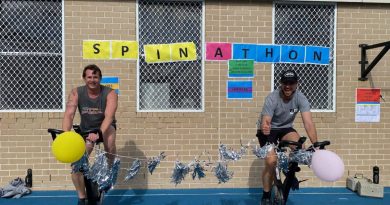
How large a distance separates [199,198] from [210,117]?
1213 millimetres

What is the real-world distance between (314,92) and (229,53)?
150 centimetres

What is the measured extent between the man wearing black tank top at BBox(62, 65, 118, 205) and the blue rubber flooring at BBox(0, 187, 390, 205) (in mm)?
1135

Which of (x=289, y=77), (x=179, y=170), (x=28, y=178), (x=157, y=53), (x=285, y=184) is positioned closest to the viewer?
(x=179, y=170)

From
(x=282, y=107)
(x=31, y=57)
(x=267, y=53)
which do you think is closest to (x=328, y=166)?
(x=282, y=107)

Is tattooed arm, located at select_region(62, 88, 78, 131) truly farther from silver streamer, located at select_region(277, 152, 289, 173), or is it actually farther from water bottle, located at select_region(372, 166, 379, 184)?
water bottle, located at select_region(372, 166, 379, 184)

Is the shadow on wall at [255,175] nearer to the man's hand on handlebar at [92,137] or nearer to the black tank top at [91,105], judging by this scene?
the black tank top at [91,105]

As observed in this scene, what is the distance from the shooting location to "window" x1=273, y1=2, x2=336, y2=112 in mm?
6430

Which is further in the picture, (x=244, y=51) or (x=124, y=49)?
(x=244, y=51)

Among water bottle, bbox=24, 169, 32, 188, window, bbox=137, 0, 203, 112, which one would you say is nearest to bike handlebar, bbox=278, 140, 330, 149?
window, bbox=137, 0, 203, 112

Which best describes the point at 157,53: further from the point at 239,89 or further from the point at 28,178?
the point at 28,178

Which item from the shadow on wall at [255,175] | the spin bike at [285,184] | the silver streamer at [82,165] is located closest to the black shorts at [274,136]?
the spin bike at [285,184]

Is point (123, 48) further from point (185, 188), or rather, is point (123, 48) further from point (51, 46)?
point (185, 188)

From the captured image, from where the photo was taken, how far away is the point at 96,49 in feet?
19.8

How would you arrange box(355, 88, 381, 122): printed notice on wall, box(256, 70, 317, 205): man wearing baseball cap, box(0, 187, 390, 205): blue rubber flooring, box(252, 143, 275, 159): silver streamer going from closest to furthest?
box(252, 143, 275, 159): silver streamer < box(256, 70, 317, 205): man wearing baseball cap < box(0, 187, 390, 205): blue rubber flooring < box(355, 88, 381, 122): printed notice on wall
